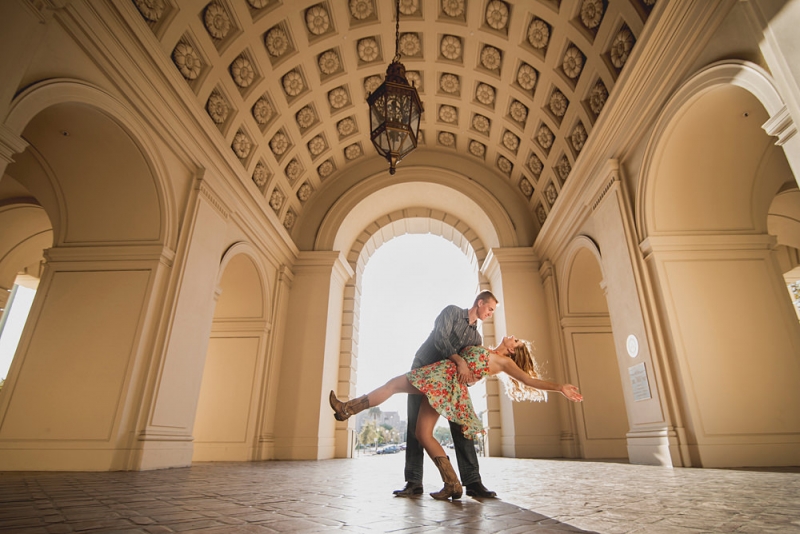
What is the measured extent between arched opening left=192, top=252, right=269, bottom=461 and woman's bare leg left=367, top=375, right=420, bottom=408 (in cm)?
779

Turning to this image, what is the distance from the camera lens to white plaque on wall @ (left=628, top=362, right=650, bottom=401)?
701 centimetres

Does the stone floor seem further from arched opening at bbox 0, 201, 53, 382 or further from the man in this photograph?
→ arched opening at bbox 0, 201, 53, 382

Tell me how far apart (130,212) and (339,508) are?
6.50 m

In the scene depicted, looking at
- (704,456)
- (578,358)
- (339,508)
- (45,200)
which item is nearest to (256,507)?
(339,508)

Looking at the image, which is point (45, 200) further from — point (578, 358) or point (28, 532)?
point (578, 358)

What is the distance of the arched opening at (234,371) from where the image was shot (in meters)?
10.3

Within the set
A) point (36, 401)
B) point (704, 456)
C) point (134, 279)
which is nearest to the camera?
point (704, 456)

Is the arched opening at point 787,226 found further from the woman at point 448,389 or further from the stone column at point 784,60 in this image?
the woman at point 448,389

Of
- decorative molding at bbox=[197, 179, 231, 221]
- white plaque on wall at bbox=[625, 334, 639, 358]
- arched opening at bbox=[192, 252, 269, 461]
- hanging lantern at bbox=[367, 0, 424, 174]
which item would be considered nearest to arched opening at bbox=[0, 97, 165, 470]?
decorative molding at bbox=[197, 179, 231, 221]

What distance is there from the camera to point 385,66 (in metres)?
10.7

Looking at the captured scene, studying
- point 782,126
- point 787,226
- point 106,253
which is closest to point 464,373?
point 782,126

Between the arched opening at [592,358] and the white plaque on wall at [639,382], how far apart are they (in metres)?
3.00

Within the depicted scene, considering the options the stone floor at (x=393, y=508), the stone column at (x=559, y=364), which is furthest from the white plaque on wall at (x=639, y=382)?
the stone column at (x=559, y=364)

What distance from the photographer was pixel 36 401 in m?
6.32
